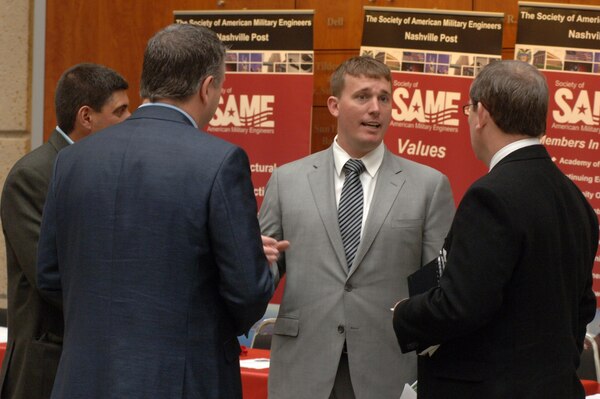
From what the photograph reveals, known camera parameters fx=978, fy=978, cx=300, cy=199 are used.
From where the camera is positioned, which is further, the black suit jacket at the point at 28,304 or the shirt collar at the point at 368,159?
the shirt collar at the point at 368,159

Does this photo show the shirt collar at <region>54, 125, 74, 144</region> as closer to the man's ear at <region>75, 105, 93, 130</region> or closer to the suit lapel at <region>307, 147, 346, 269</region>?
the man's ear at <region>75, 105, 93, 130</region>

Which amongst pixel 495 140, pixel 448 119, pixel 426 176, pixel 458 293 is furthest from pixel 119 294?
pixel 448 119

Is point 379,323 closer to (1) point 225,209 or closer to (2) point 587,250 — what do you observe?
(2) point 587,250

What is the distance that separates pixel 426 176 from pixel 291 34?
2185 millimetres

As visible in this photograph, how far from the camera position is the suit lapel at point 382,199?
11.9ft

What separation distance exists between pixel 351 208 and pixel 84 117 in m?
1.05

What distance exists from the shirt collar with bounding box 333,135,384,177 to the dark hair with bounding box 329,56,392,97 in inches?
11.8

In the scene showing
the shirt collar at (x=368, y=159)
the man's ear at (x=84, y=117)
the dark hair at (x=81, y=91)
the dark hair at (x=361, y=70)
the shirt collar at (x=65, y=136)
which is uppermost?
the dark hair at (x=361, y=70)

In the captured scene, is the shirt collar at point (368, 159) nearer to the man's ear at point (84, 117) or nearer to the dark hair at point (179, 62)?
the man's ear at point (84, 117)

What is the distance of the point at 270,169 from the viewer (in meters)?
5.82

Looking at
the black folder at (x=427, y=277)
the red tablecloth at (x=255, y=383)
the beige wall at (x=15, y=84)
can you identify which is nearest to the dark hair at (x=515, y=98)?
the black folder at (x=427, y=277)

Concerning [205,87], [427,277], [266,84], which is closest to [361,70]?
[427,277]

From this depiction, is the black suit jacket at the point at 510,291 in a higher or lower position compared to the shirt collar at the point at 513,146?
lower

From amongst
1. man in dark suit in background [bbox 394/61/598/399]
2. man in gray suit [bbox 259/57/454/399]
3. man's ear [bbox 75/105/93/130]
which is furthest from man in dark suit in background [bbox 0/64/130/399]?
man in dark suit in background [bbox 394/61/598/399]
